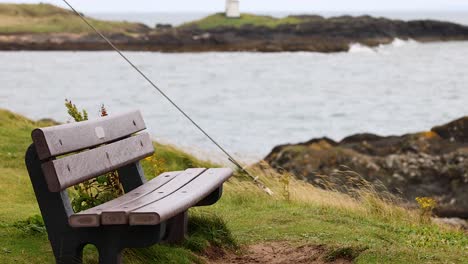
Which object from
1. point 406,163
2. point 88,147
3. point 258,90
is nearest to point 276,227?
point 88,147

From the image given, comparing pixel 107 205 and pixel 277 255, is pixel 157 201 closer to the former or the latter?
pixel 107 205

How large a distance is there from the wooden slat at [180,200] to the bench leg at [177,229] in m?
0.40

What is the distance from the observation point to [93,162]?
638cm

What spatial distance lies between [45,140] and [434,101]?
59583 mm

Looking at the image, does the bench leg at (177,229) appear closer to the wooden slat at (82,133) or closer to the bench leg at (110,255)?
the wooden slat at (82,133)

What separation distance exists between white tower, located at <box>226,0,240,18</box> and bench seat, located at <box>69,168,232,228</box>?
314ft

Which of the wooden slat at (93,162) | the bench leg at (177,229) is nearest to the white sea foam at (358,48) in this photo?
the bench leg at (177,229)

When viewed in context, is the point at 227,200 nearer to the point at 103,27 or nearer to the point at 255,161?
the point at 255,161

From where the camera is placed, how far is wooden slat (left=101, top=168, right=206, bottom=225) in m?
5.66

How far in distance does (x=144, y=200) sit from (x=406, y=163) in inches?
681

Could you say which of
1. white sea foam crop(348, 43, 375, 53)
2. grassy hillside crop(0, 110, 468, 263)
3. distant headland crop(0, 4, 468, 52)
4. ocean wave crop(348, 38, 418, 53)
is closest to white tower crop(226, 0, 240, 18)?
distant headland crop(0, 4, 468, 52)

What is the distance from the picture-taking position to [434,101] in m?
63.4

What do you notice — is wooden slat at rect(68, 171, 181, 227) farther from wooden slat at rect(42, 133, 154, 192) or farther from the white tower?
the white tower

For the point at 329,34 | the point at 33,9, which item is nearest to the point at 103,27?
the point at 33,9
